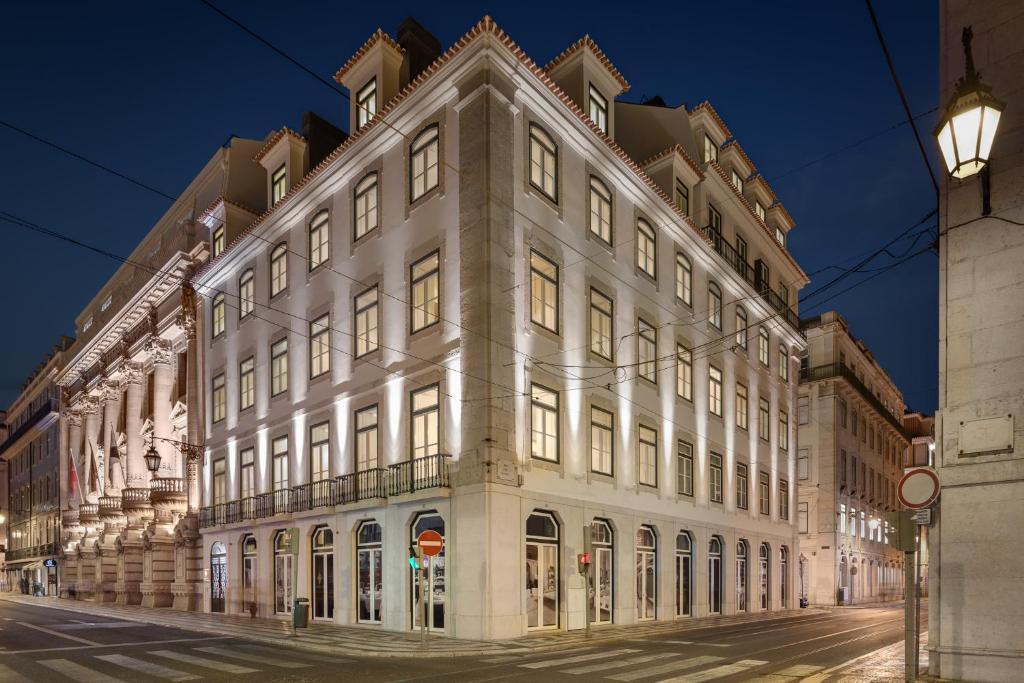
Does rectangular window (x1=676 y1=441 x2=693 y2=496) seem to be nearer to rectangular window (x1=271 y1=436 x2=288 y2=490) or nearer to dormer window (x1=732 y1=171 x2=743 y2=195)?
dormer window (x1=732 y1=171 x2=743 y2=195)

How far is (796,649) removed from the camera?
17.9m

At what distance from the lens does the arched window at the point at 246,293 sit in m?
32.1

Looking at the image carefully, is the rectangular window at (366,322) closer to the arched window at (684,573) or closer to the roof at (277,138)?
the roof at (277,138)

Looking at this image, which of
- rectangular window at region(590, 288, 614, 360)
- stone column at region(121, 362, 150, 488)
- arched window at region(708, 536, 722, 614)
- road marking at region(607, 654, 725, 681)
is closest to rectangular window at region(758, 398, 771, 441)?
arched window at region(708, 536, 722, 614)

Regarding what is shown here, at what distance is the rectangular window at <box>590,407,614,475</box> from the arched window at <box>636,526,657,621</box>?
3132 millimetres

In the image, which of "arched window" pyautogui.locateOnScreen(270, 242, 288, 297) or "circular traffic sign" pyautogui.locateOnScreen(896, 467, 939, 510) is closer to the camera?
"circular traffic sign" pyautogui.locateOnScreen(896, 467, 939, 510)

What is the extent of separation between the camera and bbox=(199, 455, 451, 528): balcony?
21172 millimetres

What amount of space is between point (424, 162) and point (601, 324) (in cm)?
767

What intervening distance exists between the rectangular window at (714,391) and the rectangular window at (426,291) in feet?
48.8

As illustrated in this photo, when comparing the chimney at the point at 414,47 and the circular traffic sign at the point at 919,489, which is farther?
the chimney at the point at 414,47

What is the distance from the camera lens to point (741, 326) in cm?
3684

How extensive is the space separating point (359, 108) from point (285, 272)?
23.5 feet

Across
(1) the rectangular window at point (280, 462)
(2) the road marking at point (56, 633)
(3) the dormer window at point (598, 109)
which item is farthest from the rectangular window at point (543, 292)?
(2) the road marking at point (56, 633)

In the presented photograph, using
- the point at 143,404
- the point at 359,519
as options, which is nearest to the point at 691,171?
the point at 359,519
